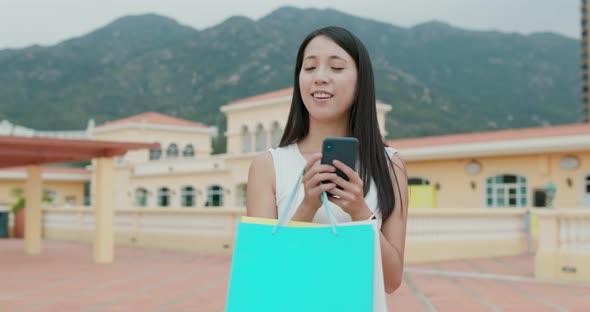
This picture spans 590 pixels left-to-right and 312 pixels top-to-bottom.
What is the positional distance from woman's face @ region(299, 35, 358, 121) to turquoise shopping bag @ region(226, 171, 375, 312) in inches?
13.3

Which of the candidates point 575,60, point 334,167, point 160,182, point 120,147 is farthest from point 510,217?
point 575,60

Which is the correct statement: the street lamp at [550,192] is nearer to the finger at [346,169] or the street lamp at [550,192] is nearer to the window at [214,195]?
the window at [214,195]

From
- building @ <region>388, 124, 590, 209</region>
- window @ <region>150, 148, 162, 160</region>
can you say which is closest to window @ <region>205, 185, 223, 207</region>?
window @ <region>150, 148, 162, 160</region>

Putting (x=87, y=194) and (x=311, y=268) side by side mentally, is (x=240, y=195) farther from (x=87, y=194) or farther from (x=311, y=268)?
(x=311, y=268)

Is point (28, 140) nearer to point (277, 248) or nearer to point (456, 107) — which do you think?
point (277, 248)

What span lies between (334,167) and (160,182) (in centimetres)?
3252

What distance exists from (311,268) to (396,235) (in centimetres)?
32

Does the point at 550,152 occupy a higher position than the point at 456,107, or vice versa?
the point at 456,107

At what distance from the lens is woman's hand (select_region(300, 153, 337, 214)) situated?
61.7 inches

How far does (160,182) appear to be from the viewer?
110 ft

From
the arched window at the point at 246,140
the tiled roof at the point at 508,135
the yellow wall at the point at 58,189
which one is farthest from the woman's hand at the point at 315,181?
the yellow wall at the point at 58,189

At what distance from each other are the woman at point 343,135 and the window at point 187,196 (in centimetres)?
3055

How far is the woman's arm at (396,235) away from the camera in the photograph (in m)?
1.70

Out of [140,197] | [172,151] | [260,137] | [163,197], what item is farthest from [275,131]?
[172,151]
